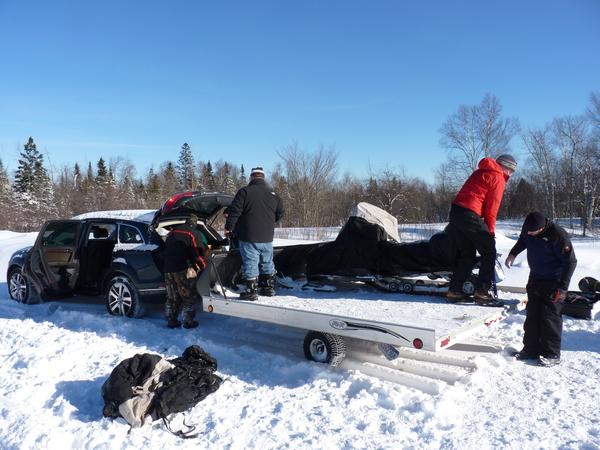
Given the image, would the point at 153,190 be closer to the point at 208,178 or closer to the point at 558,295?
the point at 208,178

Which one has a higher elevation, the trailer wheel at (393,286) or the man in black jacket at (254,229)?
the man in black jacket at (254,229)

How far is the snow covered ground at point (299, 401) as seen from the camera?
3242mm

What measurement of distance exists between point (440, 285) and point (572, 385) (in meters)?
1.93

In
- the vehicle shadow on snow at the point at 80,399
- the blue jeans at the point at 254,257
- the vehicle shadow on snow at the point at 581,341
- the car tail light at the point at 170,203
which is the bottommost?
the vehicle shadow on snow at the point at 80,399

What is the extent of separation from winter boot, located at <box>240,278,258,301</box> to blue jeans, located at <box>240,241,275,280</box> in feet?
0.18

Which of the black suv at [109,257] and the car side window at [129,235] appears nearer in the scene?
the black suv at [109,257]

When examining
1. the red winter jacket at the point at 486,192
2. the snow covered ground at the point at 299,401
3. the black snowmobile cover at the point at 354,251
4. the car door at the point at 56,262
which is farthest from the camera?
the car door at the point at 56,262

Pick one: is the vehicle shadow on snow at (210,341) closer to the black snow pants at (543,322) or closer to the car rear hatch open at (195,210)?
the car rear hatch open at (195,210)

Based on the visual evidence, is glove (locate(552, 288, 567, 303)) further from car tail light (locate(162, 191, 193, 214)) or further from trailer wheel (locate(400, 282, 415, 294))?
car tail light (locate(162, 191, 193, 214))

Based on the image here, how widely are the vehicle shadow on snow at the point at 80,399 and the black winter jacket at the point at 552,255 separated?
4.51 metres

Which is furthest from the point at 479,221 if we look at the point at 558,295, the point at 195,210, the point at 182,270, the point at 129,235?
the point at 129,235

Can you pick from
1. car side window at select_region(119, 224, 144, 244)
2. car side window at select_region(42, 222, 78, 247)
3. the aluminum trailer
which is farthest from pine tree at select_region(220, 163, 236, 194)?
the aluminum trailer

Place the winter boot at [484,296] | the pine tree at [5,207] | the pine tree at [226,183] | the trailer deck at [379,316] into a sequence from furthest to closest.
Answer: the pine tree at [226,183] < the pine tree at [5,207] < the winter boot at [484,296] < the trailer deck at [379,316]

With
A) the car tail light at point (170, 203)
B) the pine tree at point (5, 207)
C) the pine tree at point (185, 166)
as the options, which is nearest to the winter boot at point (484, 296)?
the car tail light at point (170, 203)
